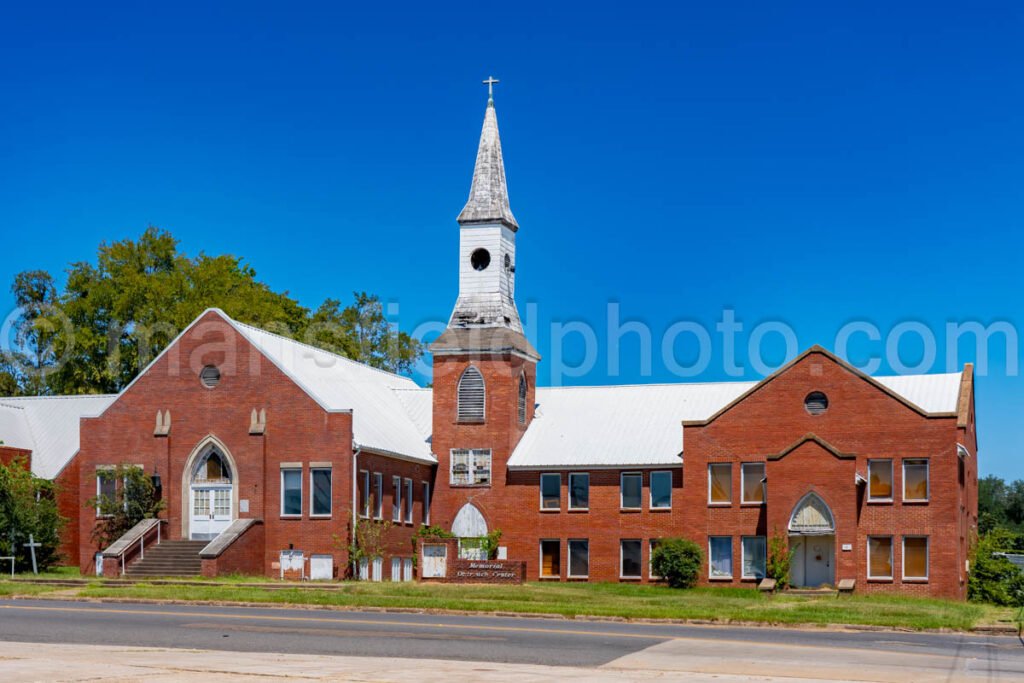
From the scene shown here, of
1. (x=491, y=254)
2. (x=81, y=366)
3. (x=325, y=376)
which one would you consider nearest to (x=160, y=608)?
(x=325, y=376)

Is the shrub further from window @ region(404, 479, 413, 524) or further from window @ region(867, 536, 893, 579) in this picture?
window @ region(404, 479, 413, 524)

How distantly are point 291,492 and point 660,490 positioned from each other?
1447 cm

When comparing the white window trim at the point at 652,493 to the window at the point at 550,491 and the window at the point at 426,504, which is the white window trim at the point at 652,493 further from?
the window at the point at 426,504

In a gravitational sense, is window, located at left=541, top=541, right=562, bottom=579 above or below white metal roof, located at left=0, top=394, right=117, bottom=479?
below

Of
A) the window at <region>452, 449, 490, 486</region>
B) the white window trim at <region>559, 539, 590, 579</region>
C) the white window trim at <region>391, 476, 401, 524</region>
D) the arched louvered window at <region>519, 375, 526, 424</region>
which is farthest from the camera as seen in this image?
the arched louvered window at <region>519, 375, 526, 424</region>

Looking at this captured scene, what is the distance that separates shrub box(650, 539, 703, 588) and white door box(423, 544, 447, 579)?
8.68 m

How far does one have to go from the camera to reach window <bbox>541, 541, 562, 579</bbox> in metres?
57.4

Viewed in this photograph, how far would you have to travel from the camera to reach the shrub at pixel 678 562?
5188 centimetres

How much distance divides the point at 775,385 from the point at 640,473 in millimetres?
6839

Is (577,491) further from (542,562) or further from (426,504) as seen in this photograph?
(426,504)

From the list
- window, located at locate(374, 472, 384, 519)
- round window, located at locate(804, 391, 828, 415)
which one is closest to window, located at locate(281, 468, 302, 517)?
window, located at locate(374, 472, 384, 519)

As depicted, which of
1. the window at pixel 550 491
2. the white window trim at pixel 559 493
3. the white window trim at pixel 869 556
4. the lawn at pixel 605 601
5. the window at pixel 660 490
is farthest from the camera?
the window at pixel 550 491

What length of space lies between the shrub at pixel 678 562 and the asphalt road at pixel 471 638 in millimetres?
19867

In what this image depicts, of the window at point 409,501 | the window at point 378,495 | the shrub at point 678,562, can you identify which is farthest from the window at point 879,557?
the window at point 378,495
